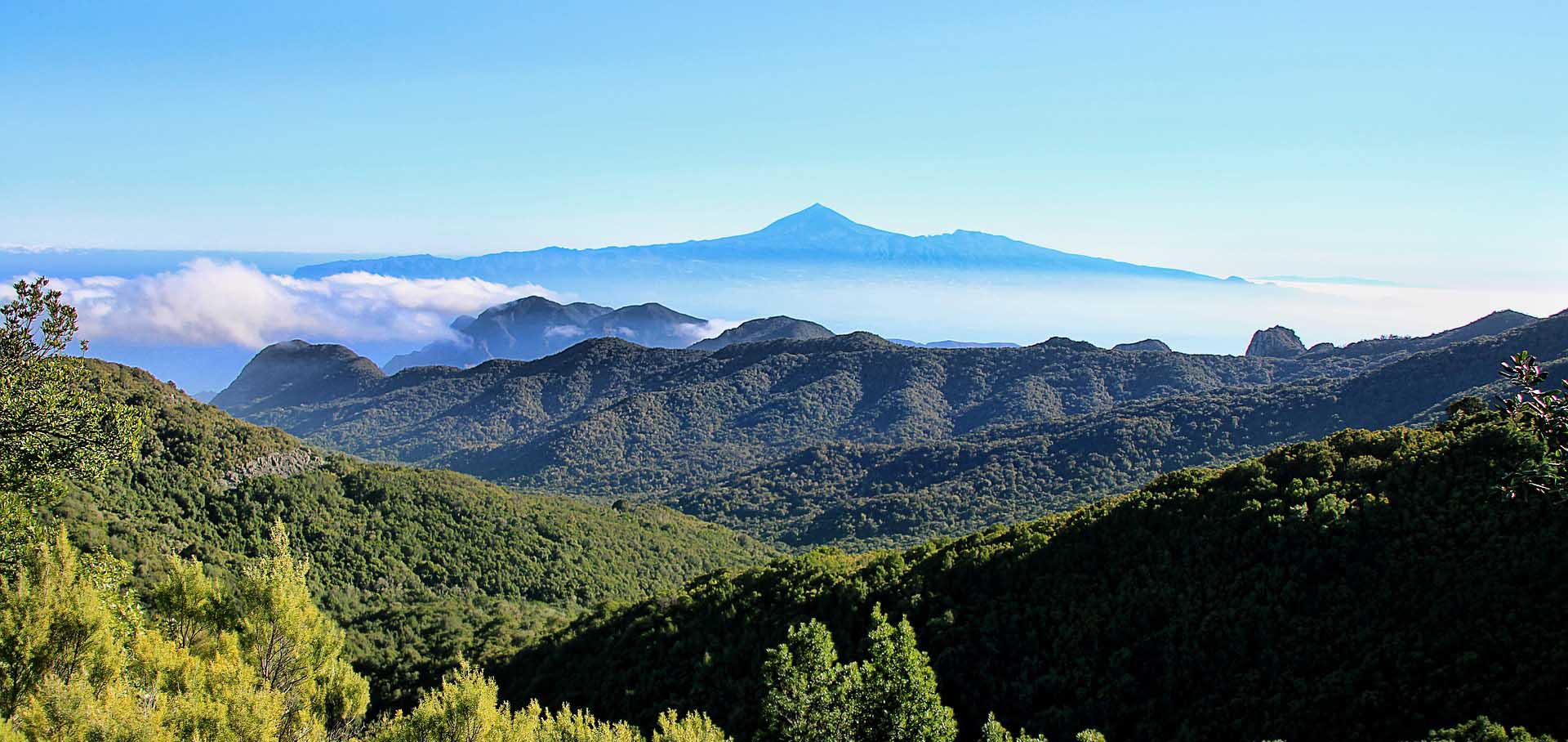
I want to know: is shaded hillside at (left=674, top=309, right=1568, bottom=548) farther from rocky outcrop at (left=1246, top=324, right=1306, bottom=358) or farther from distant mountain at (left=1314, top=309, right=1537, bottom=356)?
rocky outcrop at (left=1246, top=324, right=1306, bottom=358)

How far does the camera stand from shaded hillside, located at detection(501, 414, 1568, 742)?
18.8 m

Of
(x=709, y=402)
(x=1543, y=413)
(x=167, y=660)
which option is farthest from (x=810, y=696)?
(x=709, y=402)

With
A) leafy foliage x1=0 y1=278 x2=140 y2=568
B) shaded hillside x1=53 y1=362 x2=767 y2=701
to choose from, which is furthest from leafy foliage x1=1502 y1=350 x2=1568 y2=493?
shaded hillside x1=53 y1=362 x2=767 y2=701

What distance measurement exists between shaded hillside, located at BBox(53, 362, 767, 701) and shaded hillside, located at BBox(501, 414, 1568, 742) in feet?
59.3

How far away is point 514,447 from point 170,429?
8308 cm

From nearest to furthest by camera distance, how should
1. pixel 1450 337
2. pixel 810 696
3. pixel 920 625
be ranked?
pixel 810 696 → pixel 920 625 → pixel 1450 337

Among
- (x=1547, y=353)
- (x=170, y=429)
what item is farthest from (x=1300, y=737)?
(x=1547, y=353)

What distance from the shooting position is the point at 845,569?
33.4 meters

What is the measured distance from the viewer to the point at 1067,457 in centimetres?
8638

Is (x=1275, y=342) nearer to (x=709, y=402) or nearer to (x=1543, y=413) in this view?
(x=709, y=402)

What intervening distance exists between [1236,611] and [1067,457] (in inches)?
2590

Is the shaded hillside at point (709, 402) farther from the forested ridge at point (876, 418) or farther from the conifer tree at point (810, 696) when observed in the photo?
the conifer tree at point (810, 696)

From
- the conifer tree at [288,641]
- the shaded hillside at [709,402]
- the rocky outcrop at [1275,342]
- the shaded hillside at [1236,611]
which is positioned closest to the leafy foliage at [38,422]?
the conifer tree at [288,641]

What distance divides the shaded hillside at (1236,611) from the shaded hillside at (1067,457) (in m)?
41.1
